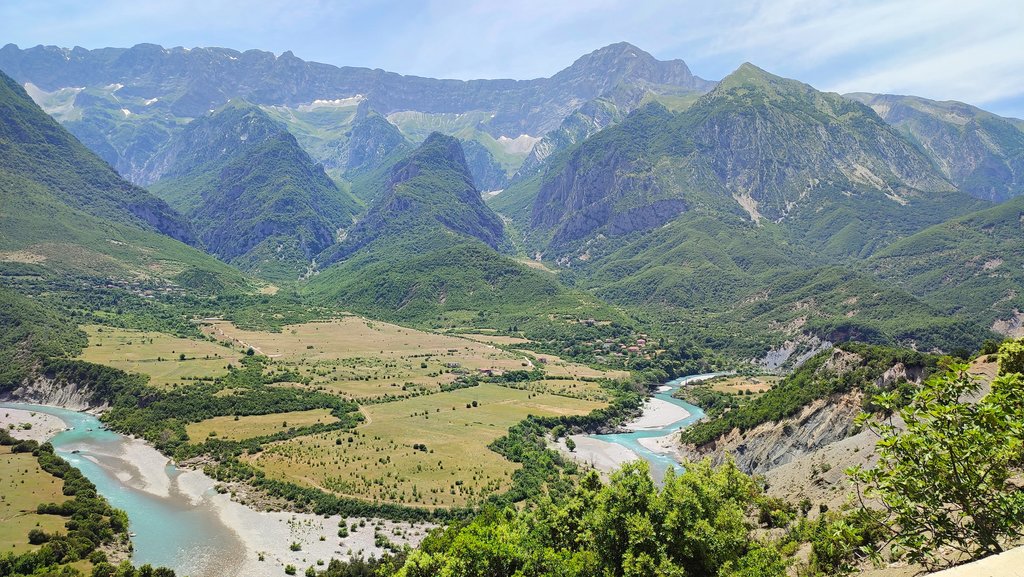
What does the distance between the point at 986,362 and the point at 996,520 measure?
5541cm

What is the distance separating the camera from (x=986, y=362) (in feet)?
202

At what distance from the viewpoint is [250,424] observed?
112188 millimetres

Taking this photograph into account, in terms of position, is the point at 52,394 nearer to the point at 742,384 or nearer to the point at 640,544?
the point at 640,544

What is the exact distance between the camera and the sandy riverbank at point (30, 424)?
348 feet

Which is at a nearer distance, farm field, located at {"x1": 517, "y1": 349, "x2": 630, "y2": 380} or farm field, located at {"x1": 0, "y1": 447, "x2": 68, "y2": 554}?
farm field, located at {"x1": 0, "y1": 447, "x2": 68, "y2": 554}

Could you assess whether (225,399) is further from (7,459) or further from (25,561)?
(25,561)

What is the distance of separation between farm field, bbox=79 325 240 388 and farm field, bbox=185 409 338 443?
23522mm

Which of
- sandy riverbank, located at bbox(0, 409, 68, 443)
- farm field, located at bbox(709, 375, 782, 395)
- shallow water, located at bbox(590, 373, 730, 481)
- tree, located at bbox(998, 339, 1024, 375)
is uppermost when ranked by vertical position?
tree, located at bbox(998, 339, 1024, 375)

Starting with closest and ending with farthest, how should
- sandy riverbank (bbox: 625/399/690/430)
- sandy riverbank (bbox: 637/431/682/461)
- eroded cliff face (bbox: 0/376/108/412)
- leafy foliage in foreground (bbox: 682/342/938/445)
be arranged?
1. leafy foliage in foreground (bbox: 682/342/938/445)
2. sandy riverbank (bbox: 637/431/682/461)
3. sandy riverbank (bbox: 625/399/690/430)
4. eroded cliff face (bbox: 0/376/108/412)

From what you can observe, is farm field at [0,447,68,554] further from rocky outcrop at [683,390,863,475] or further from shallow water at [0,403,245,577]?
rocky outcrop at [683,390,863,475]

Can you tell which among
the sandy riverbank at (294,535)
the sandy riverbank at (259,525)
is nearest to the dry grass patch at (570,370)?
the sandy riverbank at (259,525)

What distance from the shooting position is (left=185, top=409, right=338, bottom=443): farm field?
347 ft

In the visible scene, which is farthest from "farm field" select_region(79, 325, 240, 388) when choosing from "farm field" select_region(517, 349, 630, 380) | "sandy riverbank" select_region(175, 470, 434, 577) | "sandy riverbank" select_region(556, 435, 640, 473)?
"sandy riverbank" select_region(556, 435, 640, 473)

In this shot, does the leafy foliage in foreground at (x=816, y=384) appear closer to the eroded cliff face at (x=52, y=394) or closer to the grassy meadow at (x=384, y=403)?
the grassy meadow at (x=384, y=403)
